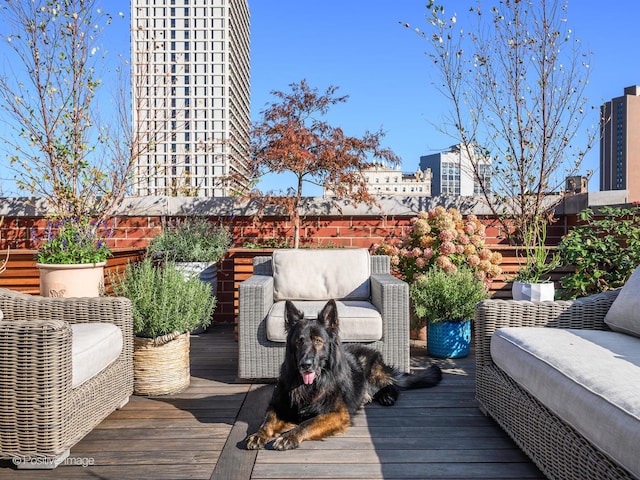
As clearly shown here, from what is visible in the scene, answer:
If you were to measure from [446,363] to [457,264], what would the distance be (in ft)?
3.32

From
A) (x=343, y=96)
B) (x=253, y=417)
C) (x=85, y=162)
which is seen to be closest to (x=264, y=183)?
(x=343, y=96)

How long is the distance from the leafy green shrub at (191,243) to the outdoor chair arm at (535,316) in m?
3.19

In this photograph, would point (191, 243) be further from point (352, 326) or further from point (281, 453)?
point (281, 453)

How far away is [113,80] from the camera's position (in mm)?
5531

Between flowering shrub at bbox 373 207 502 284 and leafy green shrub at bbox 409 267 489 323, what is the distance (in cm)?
28

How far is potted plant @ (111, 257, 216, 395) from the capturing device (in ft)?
10.5

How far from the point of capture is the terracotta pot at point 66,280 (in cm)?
388

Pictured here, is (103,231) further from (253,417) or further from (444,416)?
(444,416)

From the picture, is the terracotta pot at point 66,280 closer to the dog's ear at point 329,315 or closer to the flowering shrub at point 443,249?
the dog's ear at point 329,315

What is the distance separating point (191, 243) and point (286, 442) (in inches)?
125

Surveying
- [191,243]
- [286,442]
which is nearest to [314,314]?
[286,442]

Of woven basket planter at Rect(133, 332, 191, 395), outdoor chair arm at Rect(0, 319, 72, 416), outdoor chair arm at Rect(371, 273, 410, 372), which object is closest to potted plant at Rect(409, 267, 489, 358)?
outdoor chair arm at Rect(371, 273, 410, 372)

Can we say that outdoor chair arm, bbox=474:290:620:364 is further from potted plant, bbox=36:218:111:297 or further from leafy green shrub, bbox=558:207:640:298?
potted plant, bbox=36:218:111:297

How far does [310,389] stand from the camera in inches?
99.3
